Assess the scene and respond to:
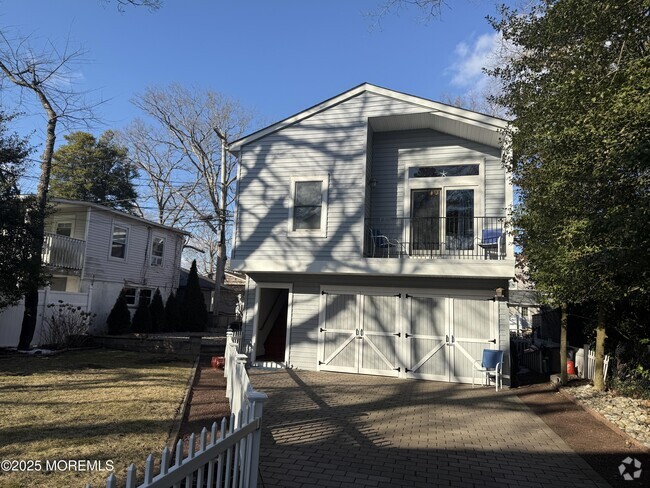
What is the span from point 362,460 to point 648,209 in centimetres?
403

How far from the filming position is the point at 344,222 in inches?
436

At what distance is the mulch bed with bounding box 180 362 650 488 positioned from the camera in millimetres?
5098

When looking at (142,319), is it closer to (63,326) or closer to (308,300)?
(63,326)

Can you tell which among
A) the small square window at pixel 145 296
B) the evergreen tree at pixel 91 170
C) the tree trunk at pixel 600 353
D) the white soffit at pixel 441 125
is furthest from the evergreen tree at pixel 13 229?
the evergreen tree at pixel 91 170

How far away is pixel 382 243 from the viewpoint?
1137 cm

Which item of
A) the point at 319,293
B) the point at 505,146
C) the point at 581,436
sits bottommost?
the point at 581,436

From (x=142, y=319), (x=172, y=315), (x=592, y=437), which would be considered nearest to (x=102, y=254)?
(x=142, y=319)

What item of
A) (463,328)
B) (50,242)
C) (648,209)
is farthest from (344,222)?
(50,242)

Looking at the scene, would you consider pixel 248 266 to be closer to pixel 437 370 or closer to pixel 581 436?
pixel 437 370

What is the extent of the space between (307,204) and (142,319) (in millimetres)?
Result: 11895

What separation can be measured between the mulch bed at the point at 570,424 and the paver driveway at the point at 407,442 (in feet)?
0.69

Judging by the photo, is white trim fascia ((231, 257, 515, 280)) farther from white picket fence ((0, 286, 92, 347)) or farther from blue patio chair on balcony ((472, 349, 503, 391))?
white picket fence ((0, 286, 92, 347))

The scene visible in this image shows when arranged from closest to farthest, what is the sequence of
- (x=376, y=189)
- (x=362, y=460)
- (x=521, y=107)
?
(x=362, y=460)
(x=521, y=107)
(x=376, y=189)

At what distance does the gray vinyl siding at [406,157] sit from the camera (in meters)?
11.0
